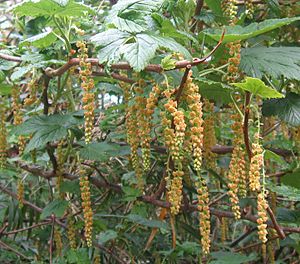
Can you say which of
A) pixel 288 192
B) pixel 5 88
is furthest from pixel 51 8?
pixel 288 192

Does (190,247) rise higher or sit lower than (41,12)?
lower

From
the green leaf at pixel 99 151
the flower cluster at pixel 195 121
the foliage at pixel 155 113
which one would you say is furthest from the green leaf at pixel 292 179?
the flower cluster at pixel 195 121

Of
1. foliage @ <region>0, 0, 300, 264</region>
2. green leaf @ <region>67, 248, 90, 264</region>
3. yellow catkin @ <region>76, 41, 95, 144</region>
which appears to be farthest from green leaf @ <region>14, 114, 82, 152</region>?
green leaf @ <region>67, 248, 90, 264</region>

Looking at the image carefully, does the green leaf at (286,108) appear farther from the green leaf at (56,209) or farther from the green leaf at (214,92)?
the green leaf at (56,209)

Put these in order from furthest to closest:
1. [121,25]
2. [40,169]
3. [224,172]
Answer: [224,172]
[40,169]
[121,25]

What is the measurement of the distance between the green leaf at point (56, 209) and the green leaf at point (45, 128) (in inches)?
16.1

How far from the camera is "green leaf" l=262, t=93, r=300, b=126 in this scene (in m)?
1.66

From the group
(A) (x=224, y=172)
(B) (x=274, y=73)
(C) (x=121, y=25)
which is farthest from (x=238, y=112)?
(A) (x=224, y=172)

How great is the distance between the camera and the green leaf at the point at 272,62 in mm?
1474

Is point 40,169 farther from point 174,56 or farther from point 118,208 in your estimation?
point 174,56

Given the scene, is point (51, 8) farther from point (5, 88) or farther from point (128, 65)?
point (5, 88)

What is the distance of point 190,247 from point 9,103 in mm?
1113

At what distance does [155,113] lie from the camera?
213 cm

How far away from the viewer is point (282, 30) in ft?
6.58
